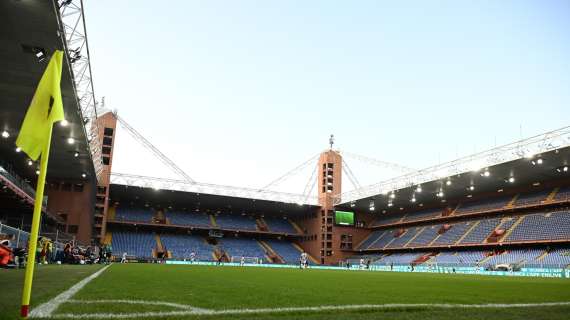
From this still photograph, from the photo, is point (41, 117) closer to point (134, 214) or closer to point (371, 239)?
point (134, 214)

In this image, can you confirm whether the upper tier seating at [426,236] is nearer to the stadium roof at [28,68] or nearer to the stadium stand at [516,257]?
the stadium stand at [516,257]

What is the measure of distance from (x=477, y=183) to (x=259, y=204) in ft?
91.2

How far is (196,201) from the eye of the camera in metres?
56.9

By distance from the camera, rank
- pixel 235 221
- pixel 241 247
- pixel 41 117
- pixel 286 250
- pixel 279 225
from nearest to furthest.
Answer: pixel 41 117 → pixel 241 247 → pixel 286 250 → pixel 235 221 → pixel 279 225

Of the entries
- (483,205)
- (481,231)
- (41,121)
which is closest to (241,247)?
(481,231)

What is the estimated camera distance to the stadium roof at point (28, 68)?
13.4 metres

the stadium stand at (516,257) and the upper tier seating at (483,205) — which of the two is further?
the upper tier seating at (483,205)

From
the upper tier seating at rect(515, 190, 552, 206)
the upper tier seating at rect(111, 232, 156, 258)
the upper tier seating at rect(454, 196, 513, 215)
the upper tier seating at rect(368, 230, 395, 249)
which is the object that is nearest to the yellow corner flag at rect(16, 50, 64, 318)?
the upper tier seating at rect(111, 232, 156, 258)

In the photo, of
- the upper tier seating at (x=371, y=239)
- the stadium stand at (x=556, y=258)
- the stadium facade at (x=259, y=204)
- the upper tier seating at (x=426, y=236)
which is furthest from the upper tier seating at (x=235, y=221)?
the stadium stand at (x=556, y=258)

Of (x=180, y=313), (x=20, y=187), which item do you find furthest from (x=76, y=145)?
(x=180, y=313)

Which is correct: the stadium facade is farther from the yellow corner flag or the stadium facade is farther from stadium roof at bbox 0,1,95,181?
the yellow corner flag

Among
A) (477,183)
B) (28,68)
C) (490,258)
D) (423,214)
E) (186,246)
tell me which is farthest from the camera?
(423,214)

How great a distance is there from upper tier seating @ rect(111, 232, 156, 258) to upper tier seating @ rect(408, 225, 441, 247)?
31.7 meters

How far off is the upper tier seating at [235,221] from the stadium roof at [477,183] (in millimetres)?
13056
